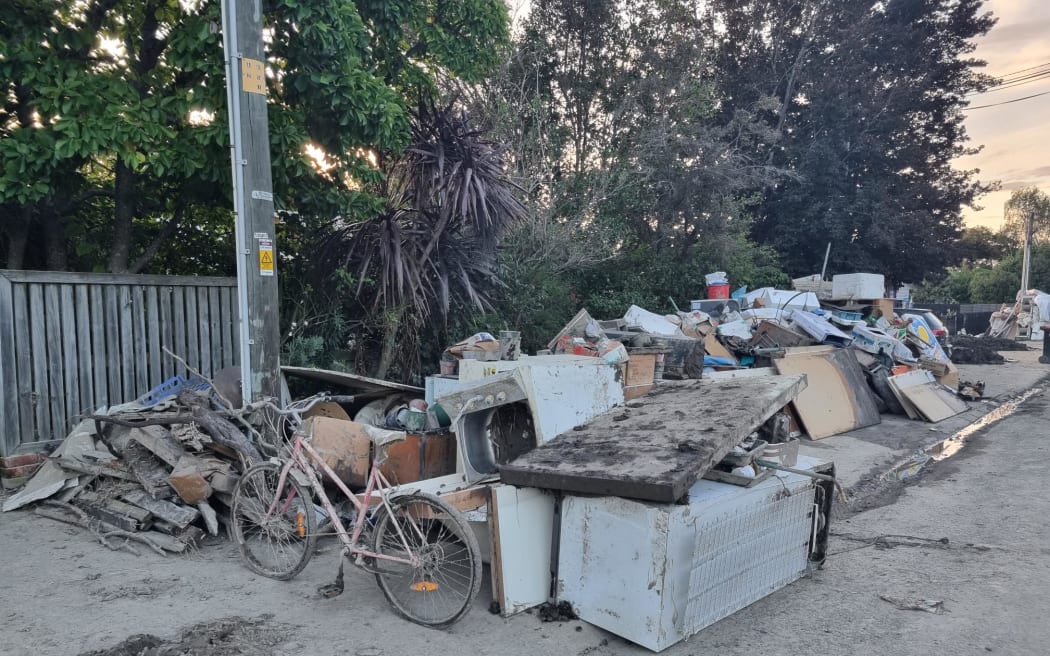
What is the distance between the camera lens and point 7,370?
4801 mm

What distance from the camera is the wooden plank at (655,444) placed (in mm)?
2797

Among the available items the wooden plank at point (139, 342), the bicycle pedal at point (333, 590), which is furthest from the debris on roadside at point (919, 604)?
the wooden plank at point (139, 342)

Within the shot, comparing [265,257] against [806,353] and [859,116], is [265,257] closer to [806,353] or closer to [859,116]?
[806,353]

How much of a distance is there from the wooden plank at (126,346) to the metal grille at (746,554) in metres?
4.82

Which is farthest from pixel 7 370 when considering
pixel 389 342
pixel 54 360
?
pixel 389 342

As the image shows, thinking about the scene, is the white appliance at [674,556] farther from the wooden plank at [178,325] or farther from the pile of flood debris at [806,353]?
the wooden plank at [178,325]

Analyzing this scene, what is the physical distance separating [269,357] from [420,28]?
3.76m

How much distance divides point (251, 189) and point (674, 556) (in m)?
3.62

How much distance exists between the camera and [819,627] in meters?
3.05

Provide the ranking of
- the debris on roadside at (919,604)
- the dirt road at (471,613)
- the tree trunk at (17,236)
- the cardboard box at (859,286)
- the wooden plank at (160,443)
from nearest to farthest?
1. the dirt road at (471,613)
2. the debris on roadside at (919,604)
3. the wooden plank at (160,443)
4. the tree trunk at (17,236)
5. the cardboard box at (859,286)

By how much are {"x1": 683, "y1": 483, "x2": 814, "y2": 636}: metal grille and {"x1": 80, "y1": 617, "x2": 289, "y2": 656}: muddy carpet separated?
188 centimetres

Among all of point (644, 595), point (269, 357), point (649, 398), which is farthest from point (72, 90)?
point (644, 595)

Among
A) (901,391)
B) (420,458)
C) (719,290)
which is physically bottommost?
(901,391)

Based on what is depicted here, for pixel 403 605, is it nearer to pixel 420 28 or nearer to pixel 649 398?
pixel 649 398
